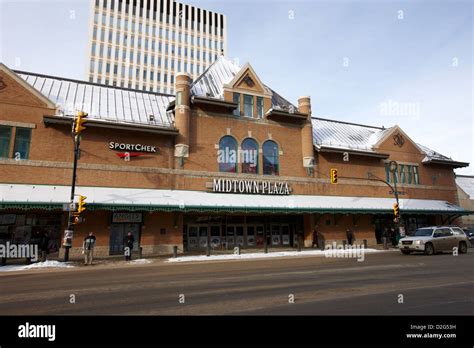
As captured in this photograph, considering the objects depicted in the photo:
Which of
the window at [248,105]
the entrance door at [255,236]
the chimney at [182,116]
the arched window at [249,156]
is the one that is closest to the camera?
the chimney at [182,116]

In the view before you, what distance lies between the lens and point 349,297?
7496 millimetres

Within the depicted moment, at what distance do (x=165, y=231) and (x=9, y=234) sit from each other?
9.89 metres

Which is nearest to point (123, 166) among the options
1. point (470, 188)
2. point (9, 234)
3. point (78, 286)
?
point (9, 234)

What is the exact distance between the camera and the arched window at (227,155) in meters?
26.2

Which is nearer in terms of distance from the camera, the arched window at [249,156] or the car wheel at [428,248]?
the car wheel at [428,248]

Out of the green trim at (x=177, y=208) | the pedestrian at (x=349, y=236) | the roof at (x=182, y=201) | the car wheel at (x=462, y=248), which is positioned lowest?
the car wheel at (x=462, y=248)

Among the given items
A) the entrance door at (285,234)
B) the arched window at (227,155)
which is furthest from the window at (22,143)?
the entrance door at (285,234)

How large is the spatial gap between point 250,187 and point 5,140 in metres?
17.3

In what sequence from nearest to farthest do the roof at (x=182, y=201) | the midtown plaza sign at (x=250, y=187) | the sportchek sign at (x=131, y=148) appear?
the roof at (x=182, y=201) → the sportchek sign at (x=131, y=148) → the midtown plaza sign at (x=250, y=187)

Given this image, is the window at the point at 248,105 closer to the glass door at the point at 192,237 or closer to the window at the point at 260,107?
the window at the point at 260,107

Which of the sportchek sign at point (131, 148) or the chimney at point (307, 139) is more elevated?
the chimney at point (307, 139)

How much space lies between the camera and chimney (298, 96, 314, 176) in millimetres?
28984

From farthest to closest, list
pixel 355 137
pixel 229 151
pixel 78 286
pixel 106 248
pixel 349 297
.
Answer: pixel 355 137
pixel 229 151
pixel 106 248
pixel 78 286
pixel 349 297

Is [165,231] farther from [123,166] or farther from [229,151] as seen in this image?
[229,151]
